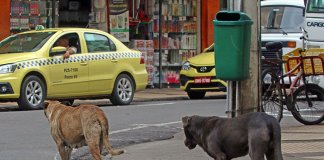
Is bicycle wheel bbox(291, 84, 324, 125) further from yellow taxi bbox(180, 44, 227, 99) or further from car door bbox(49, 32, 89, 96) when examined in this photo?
yellow taxi bbox(180, 44, 227, 99)

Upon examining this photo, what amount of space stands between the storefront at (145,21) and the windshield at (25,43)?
368 cm

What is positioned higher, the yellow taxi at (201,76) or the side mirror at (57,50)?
the side mirror at (57,50)

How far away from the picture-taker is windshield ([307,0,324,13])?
15.5 metres

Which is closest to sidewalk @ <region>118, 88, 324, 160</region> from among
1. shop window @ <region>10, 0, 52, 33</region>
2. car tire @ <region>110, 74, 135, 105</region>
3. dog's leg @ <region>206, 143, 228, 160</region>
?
dog's leg @ <region>206, 143, 228, 160</region>

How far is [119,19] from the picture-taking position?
2289 cm

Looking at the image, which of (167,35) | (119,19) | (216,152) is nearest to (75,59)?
(119,19)

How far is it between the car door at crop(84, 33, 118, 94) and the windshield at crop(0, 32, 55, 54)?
0.98m

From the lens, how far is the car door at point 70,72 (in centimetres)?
1618

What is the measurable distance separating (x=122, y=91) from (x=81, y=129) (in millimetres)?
9332

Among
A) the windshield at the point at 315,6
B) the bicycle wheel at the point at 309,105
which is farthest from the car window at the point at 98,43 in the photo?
the bicycle wheel at the point at 309,105

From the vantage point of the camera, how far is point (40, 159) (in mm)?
9945

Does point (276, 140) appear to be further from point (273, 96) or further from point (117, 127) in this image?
point (117, 127)

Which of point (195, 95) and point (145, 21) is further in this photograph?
point (145, 21)

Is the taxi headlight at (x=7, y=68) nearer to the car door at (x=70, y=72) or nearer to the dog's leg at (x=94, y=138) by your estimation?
the car door at (x=70, y=72)
